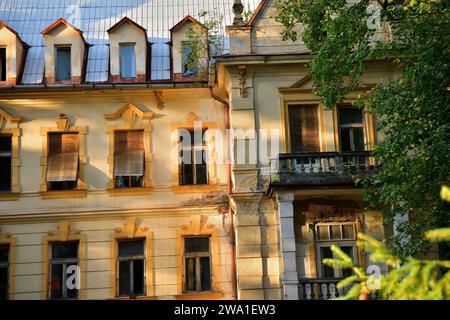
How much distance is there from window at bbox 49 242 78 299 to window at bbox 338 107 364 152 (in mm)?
7614

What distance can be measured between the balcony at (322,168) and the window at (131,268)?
4.14 m

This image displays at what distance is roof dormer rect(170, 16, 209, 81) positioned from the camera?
18.9 metres

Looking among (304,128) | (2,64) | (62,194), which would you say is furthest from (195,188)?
(2,64)

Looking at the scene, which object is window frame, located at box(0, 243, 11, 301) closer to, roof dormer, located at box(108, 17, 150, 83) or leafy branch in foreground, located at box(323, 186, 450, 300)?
roof dormer, located at box(108, 17, 150, 83)

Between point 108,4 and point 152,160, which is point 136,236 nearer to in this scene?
point 152,160

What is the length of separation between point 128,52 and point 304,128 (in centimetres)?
570

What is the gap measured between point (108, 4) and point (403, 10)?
11.0m

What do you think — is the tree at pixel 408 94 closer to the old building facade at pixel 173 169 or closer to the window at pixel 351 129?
the old building facade at pixel 173 169

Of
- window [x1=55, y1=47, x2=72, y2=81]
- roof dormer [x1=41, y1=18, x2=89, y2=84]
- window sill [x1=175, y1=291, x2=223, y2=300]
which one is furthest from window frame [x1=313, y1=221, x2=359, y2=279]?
window [x1=55, y1=47, x2=72, y2=81]

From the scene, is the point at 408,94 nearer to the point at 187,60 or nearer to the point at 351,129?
the point at 351,129

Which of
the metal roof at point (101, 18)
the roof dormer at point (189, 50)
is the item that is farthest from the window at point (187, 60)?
the metal roof at point (101, 18)

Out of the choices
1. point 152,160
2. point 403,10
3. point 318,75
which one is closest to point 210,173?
point 152,160

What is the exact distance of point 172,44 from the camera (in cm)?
1947

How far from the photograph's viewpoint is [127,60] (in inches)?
758
